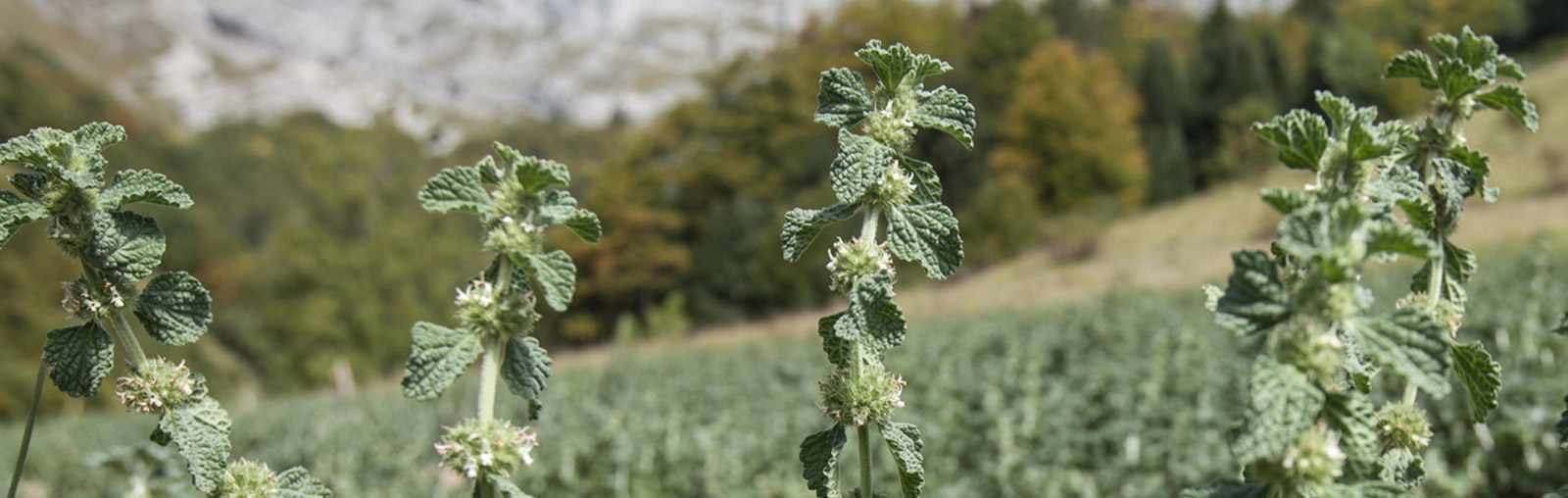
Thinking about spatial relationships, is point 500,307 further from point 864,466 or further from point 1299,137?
point 1299,137

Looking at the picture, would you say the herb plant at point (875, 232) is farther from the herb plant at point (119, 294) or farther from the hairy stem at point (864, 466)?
the herb plant at point (119, 294)

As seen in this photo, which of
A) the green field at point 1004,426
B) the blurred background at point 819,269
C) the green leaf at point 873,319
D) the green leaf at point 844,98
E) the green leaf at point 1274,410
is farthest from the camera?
the blurred background at point 819,269

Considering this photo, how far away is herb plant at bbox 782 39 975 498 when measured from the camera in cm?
72

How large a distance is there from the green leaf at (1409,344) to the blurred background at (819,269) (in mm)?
1089

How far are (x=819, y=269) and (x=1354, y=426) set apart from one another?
71.4 feet

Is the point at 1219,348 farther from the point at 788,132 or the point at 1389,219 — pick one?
the point at 788,132

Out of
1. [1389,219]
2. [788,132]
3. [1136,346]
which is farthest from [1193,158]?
[1389,219]

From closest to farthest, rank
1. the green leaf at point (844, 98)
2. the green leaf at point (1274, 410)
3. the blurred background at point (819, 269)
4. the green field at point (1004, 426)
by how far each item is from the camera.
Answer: the green leaf at point (1274, 410) < the green leaf at point (844, 98) < the green field at point (1004, 426) < the blurred background at point (819, 269)

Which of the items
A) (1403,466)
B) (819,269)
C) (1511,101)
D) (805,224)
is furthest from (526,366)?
(819,269)

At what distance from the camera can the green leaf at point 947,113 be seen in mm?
787

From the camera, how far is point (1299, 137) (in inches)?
24.4

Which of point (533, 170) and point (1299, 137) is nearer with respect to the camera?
point (1299, 137)

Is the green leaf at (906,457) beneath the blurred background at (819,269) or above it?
beneath

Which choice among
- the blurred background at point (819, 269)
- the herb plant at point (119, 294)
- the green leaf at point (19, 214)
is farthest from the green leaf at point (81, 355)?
the blurred background at point (819, 269)
